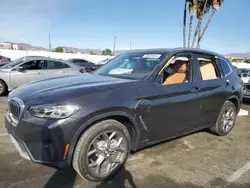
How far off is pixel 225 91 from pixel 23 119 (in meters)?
3.64

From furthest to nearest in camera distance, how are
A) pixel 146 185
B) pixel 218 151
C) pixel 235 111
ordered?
pixel 235 111 < pixel 218 151 < pixel 146 185

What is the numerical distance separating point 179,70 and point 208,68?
2.35ft

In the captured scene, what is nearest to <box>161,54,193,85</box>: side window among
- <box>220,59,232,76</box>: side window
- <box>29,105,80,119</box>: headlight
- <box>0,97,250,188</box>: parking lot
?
<box>220,59,232,76</box>: side window

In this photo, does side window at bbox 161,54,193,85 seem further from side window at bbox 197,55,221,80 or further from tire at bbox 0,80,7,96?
tire at bbox 0,80,7,96

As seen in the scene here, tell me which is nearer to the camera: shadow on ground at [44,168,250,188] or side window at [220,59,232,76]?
shadow on ground at [44,168,250,188]

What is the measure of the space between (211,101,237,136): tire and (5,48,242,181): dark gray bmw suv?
29cm

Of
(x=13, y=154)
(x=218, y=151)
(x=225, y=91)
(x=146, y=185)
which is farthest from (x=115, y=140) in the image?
(x=225, y=91)

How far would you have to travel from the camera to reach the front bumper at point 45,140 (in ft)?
8.02

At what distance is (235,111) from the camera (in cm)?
506

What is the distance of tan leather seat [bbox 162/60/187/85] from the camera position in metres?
3.73

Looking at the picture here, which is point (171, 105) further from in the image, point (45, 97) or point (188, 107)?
point (45, 97)

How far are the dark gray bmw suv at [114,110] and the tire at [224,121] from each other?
289 millimetres

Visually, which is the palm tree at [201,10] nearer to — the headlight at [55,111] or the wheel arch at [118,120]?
the wheel arch at [118,120]

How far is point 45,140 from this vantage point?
→ 2463 mm
